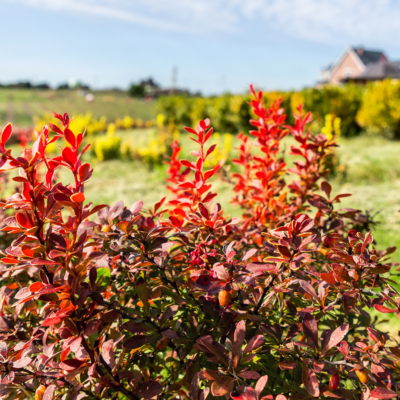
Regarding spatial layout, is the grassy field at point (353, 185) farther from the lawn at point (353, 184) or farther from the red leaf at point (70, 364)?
the red leaf at point (70, 364)

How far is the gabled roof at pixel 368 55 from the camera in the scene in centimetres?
4730

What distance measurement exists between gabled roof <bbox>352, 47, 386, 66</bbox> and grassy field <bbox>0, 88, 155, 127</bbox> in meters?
29.2

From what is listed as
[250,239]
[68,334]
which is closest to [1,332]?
[68,334]

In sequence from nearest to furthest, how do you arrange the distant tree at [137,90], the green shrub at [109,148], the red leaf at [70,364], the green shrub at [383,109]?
the red leaf at [70,364] → the green shrub at [109,148] → the green shrub at [383,109] → the distant tree at [137,90]

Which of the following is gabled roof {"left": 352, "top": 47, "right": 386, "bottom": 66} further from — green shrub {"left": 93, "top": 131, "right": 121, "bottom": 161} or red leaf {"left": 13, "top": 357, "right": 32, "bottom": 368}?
red leaf {"left": 13, "top": 357, "right": 32, "bottom": 368}

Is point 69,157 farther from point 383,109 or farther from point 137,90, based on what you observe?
point 137,90

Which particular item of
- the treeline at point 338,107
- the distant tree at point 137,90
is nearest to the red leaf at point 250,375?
the treeline at point 338,107

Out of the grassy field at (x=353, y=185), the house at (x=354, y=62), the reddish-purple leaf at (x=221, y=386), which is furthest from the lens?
the house at (x=354, y=62)

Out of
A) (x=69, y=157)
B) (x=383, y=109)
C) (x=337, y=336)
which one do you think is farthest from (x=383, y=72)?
(x=69, y=157)

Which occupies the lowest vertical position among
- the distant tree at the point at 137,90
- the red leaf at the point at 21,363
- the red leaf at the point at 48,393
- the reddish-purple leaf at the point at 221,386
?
the red leaf at the point at 48,393

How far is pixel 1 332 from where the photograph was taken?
3.90 ft

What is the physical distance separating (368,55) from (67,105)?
40.7m

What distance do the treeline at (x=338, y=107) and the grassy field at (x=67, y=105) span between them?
10256mm

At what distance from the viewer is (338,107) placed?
13.6 metres
